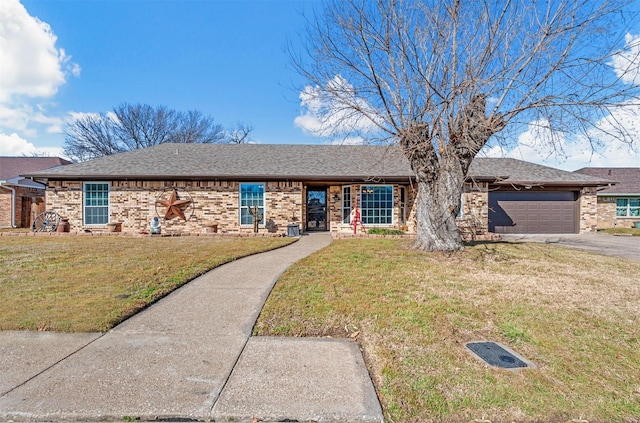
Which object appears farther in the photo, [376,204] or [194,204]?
[376,204]

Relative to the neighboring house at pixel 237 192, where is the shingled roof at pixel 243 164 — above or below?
above

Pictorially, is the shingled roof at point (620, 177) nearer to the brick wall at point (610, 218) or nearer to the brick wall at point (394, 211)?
the brick wall at point (610, 218)

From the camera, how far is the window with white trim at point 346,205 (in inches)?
503

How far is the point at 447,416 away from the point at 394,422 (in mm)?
401

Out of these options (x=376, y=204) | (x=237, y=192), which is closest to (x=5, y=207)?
(x=237, y=192)

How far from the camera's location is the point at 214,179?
12289 mm

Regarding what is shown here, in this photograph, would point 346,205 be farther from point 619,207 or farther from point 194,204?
point 619,207

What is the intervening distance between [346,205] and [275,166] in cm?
375

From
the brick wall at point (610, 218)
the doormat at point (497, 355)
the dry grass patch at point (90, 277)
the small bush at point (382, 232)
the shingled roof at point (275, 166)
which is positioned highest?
the shingled roof at point (275, 166)

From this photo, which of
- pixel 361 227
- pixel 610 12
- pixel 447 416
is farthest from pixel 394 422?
pixel 361 227

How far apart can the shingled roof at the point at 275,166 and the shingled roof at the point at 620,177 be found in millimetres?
4945

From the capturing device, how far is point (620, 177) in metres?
19.0

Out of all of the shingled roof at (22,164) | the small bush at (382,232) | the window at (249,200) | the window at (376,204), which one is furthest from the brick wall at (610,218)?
the shingled roof at (22,164)

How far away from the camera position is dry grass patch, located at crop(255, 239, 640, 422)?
2236mm
